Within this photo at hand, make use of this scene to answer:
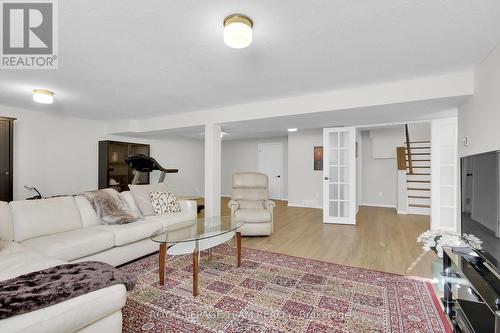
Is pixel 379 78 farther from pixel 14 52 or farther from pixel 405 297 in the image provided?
pixel 14 52

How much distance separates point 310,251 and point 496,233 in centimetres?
205

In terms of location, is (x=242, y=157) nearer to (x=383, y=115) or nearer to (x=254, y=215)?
(x=254, y=215)

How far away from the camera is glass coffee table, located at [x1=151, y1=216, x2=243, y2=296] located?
2.09 metres

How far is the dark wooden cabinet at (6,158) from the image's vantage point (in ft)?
11.8

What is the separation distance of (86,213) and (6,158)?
87.1 inches

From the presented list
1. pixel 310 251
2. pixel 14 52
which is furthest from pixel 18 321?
pixel 310 251

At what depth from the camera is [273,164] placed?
786 cm

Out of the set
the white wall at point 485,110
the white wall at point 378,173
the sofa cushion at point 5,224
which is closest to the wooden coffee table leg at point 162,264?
the sofa cushion at point 5,224

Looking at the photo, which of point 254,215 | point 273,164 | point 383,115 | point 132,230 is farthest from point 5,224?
point 273,164

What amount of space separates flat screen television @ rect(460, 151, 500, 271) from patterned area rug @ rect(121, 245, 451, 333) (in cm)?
70

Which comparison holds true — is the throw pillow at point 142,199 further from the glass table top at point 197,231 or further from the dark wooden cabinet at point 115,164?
the dark wooden cabinet at point 115,164

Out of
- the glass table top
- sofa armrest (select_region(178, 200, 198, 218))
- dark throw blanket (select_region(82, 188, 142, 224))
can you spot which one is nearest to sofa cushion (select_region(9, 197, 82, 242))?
dark throw blanket (select_region(82, 188, 142, 224))

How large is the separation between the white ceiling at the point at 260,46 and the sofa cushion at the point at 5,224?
5.03 feet

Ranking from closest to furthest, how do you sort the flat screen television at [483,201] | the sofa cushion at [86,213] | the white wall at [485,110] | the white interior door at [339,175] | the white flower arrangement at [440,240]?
the flat screen television at [483,201] < the white flower arrangement at [440,240] < the white wall at [485,110] < the sofa cushion at [86,213] < the white interior door at [339,175]
